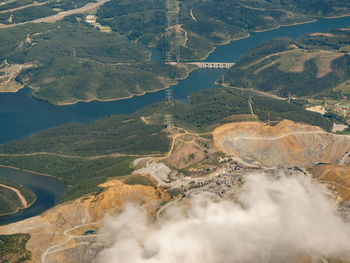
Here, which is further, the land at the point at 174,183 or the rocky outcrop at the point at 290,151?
the rocky outcrop at the point at 290,151

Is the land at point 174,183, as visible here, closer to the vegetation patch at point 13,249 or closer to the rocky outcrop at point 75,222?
the rocky outcrop at point 75,222

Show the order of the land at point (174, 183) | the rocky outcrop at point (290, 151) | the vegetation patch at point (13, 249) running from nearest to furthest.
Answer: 1. the vegetation patch at point (13, 249)
2. the land at point (174, 183)
3. the rocky outcrop at point (290, 151)

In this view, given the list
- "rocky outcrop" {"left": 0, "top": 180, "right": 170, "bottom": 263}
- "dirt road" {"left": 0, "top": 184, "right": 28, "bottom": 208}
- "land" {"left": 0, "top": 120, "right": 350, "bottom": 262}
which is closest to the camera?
"rocky outcrop" {"left": 0, "top": 180, "right": 170, "bottom": 263}

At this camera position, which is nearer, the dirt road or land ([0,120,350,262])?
land ([0,120,350,262])

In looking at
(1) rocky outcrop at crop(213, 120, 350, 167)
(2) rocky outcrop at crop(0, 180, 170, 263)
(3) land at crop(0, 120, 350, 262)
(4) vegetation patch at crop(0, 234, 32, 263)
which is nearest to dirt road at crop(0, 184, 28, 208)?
(2) rocky outcrop at crop(0, 180, 170, 263)

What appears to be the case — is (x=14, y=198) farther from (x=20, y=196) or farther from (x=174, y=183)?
(x=174, y=183)

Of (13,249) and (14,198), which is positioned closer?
(13,249)

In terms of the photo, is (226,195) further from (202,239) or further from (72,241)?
(72,241)

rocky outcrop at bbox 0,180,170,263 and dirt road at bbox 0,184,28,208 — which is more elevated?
rocky outcrop at bbox 0,180,170,263

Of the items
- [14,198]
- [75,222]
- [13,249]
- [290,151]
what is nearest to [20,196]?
[14,198]

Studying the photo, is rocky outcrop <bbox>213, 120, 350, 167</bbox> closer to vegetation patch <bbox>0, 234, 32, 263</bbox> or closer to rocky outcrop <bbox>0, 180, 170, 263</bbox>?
rocky outcrop <bbox>0, 180, 170, 263</bbox>

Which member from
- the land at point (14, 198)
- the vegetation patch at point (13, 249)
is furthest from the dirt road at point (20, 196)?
the vegetation patch at point (13, 249)

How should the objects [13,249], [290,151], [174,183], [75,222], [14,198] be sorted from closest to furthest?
1. [13,249]
2. [75,222]
3. [174,183]
4. [14,198]
5. [290,151]
